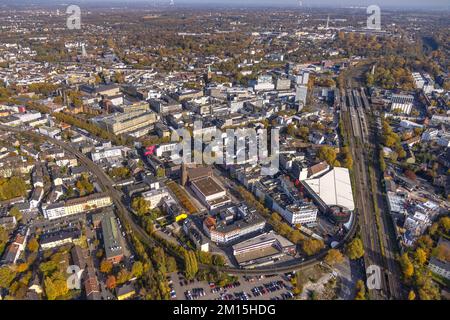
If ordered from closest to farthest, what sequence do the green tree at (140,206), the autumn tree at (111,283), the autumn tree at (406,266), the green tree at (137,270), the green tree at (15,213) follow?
1. the autumn tree at (111,283)
2. the green tree at (137,270)
3. the autumn tree at (406,266)
4. the green tree at (15,213)
5. the green tree at (140,206)

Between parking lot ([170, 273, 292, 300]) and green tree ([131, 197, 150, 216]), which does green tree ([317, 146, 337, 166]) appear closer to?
parking lot ([170, 273, 292, 300])

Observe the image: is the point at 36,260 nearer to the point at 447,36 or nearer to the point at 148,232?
the point at 148,232

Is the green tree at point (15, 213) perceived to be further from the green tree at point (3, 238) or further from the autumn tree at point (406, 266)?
the autumn tree at point (406, 266)

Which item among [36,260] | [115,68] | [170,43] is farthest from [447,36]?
[36,260]

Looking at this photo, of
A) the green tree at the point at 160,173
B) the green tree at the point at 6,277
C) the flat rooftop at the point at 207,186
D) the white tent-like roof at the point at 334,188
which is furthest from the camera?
the green tree at the point at 160,173

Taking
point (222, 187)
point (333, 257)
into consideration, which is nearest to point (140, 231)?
point (222, 187)

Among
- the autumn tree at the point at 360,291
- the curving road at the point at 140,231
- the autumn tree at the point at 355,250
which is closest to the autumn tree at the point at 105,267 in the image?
the curving road at the point at 140,231

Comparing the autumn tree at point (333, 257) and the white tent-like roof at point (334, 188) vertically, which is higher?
the white tent-like roof at point (334, 188)
